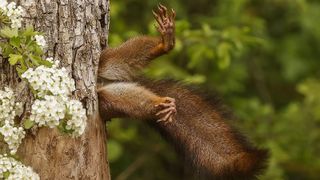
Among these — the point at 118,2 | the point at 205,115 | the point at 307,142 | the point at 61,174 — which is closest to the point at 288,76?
the point at 307,142

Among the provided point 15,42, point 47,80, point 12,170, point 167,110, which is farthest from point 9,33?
point 167,110

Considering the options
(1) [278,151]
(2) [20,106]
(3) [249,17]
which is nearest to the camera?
(2) [20,106]

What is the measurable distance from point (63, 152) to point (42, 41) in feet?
2.00

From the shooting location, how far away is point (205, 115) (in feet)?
16.1

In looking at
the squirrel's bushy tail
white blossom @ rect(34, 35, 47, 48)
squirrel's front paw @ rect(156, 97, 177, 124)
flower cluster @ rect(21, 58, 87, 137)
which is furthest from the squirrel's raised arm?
flower cluster @ rect(21, 58, 87, 137)

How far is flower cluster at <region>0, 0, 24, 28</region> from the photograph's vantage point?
4055 millimetres

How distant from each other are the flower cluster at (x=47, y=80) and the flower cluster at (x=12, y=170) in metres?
0.34

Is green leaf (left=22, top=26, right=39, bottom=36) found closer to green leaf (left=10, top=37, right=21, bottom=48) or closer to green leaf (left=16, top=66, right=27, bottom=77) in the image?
green leaf (left=10, top=37, right=21, bottom=48)

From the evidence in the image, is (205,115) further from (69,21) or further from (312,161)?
(312,161)

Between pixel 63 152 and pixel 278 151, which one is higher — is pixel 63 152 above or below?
above

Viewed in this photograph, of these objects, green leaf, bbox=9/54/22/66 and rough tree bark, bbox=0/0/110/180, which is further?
rough tree bark, bbox=0/0/110/180

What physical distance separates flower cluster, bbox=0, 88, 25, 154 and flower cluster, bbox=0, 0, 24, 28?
0.97ft

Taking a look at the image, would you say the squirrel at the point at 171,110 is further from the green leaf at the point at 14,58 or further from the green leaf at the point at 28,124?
the green leaf at the point at 14,58

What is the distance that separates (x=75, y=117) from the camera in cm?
400
